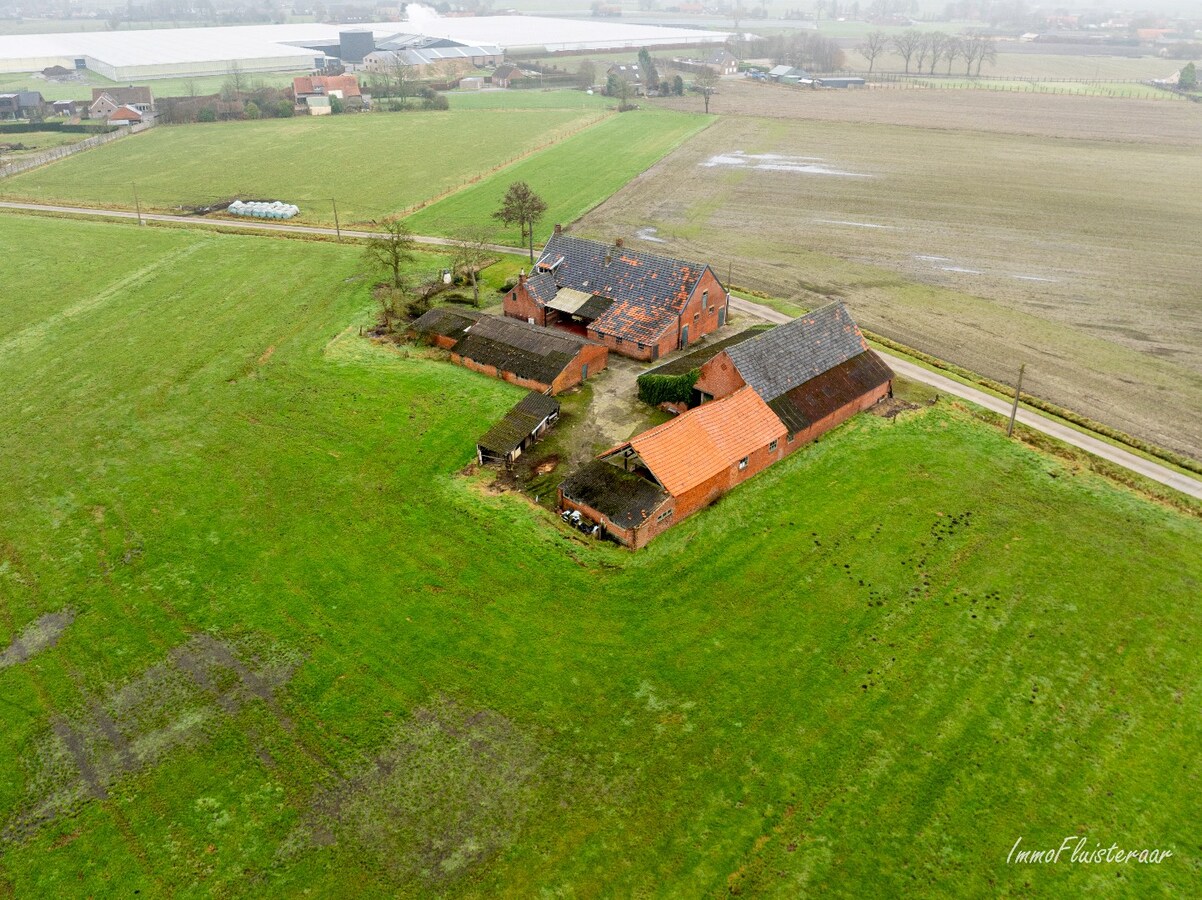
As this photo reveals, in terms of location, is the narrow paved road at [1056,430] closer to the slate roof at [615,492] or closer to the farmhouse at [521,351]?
the farmhouse at [521,351]

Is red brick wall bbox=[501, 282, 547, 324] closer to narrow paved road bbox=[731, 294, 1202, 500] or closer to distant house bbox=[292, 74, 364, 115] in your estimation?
narrow paved road bbox=[731, 294, 1202, 500]

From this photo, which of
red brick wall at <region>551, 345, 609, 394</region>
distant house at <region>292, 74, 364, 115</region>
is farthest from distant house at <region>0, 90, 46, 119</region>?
red brick wall at <region>551, 345, 609, 394</region>

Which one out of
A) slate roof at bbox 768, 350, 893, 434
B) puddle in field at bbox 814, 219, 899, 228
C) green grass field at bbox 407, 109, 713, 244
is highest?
green grass field at bbox 407, 109, 713, 244

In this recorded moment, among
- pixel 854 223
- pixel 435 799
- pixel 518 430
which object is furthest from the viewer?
pixel 854 223

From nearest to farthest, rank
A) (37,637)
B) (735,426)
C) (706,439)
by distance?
(37,637), (706,439), (735,426)

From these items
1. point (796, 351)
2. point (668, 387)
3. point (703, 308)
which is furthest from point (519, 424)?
point (703, 308)

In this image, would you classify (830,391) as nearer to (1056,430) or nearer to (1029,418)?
(1029,418)

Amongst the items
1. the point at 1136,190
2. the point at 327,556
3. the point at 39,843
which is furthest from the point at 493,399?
the point at 1136,190
